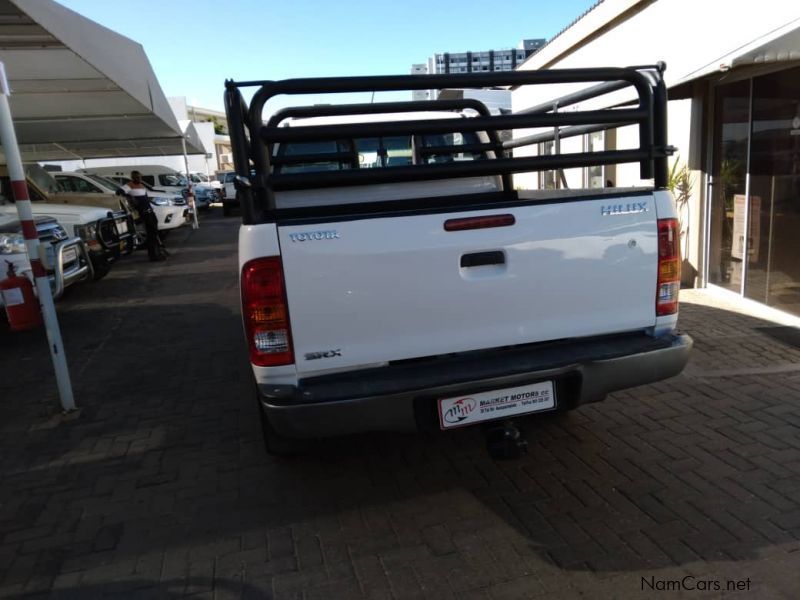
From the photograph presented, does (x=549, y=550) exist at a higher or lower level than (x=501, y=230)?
lower

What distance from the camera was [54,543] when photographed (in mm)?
3104

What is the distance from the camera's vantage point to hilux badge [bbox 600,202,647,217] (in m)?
2.99

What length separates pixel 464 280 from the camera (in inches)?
114

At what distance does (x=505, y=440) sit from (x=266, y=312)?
1.35 m

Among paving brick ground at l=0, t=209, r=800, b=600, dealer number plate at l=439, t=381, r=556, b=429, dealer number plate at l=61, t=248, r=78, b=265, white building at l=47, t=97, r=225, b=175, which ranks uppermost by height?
white building at l=47, t=97, r=225, b=175

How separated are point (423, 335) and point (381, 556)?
1.05m

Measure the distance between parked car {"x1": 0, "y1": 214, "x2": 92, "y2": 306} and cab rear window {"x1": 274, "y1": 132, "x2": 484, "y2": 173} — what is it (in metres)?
2.67

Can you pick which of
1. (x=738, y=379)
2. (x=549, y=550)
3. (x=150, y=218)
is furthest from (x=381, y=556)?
(x=150, y=218)

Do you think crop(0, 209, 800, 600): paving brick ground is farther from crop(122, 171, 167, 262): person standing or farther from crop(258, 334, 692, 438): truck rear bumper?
crop(122, 171, 167, 262): person standing

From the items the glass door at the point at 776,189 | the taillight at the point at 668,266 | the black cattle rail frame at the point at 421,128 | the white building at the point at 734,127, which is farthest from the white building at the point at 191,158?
the taillight at the point at 668,266

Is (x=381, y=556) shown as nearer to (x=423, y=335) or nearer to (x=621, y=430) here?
(x=423, y=335)

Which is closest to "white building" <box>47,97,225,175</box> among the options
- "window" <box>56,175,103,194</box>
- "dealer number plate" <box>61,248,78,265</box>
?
"window" <box>56,175,103,194</box>

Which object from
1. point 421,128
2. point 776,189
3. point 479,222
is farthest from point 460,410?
point 776,189

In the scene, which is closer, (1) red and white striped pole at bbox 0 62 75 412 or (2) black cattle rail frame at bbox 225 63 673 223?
(2) black cattle rail frame at bbox 225 63 673 223
